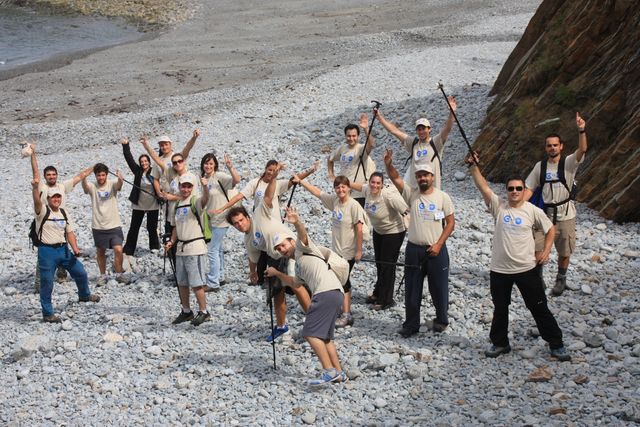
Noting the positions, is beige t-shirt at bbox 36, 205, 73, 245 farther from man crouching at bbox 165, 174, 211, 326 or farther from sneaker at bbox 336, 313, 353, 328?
sneaker at bbox 336, 313, 353, 328

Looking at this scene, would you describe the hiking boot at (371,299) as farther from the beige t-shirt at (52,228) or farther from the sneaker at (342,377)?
the beige t-shirt at (52,228)

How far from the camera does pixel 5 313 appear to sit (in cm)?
1204

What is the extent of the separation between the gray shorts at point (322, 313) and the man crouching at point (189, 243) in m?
2.42

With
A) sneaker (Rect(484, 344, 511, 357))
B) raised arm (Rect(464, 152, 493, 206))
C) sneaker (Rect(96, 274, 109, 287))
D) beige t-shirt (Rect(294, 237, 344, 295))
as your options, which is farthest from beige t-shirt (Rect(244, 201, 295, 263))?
sneaker (Rect(96, 274, 109, 287))

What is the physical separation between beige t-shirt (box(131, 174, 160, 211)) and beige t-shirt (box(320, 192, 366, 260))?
13.3 feet

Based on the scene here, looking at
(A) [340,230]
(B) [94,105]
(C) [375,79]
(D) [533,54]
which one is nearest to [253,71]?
(B) [94,105]

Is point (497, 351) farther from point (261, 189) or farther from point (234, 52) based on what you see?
point (234, 52)

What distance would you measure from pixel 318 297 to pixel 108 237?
5264 mm

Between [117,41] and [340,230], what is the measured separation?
1362 inches

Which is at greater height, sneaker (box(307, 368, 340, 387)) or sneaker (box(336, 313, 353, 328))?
sneaker (box(336, 313, 353, 328))

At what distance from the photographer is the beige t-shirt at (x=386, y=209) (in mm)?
10188

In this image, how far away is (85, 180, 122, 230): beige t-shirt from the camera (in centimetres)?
1264

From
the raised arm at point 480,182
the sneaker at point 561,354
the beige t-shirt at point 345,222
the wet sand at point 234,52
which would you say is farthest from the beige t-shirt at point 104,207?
the wet sand at point 234,52

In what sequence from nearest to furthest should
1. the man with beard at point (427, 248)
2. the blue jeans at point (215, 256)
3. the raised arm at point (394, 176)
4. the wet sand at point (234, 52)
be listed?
the man with beard at point (427, 248)
the raised arm at point (394, 176)
the blue jeans at point (215, 256)
the wet sand at point (234, 52)
